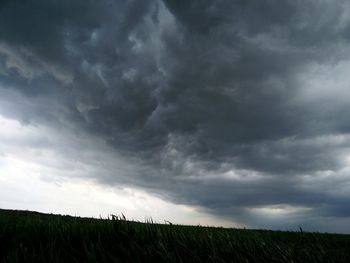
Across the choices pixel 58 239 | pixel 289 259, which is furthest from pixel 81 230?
pixel 289 259

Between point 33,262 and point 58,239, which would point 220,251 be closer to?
point 33,262

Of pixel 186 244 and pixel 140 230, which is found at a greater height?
pixel 140 230

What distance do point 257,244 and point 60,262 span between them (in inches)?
91.0

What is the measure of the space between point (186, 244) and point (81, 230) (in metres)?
1.73

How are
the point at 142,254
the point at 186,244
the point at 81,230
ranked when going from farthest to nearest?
the point at 81,230, the point at 186,244, the point at 142,254

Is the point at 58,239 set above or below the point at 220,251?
above

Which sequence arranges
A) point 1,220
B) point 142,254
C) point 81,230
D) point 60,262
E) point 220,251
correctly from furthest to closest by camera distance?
point 1,220
point 81,230
point 220,251
point 142,254
point 60,262

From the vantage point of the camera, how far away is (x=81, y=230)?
4684 millimetres

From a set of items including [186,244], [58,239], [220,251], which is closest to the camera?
[220,251]

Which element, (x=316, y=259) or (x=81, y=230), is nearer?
(x=316, y=259)

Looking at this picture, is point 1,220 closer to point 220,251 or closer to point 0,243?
point 0,243

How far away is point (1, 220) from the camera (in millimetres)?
5652

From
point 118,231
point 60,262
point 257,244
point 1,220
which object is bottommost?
point 60,262

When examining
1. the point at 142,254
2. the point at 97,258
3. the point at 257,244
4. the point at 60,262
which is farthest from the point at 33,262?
the point at 257,244
